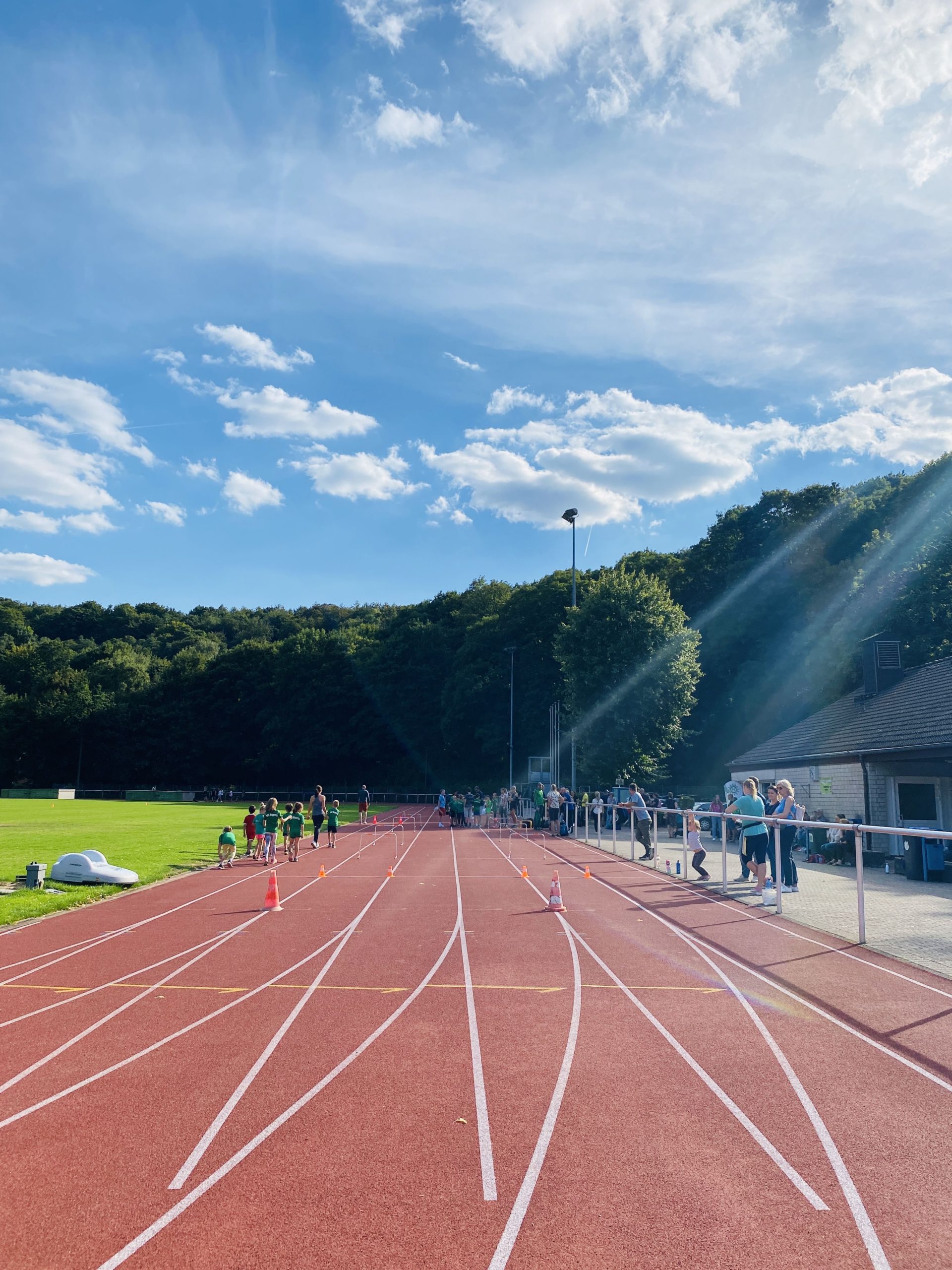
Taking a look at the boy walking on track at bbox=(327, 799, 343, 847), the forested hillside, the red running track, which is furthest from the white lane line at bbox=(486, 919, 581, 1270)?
the forested hillside

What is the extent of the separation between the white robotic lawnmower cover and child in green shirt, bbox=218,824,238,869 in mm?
A: 4182

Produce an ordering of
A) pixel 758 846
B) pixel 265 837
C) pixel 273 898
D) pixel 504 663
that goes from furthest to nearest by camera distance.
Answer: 1. pixel 504 663
2. pixel 265 837
3. pixel 758 846
4. pixel 273 898

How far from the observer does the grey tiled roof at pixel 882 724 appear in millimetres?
22094

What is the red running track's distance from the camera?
4.18m

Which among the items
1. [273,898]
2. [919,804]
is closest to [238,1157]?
[273,898]

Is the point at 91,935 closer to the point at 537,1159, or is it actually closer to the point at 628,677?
the point at 537,1159

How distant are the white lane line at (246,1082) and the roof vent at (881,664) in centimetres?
2287

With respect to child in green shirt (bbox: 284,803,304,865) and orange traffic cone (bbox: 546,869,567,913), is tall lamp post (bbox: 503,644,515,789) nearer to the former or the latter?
child in green shirt (bbox: 284,803,304,865)

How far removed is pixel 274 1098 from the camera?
5.84 metres

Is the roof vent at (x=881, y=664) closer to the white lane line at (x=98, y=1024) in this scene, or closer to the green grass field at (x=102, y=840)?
the green grass field at (x=102, y=840)

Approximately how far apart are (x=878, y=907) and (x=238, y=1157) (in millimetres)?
11079

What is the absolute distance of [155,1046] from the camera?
6996 millimetres

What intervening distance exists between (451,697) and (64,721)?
123ft

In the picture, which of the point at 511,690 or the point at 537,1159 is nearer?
the point at 537,1159
